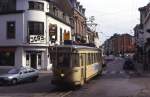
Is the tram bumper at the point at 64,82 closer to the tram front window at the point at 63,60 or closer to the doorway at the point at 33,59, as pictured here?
the tram front window at the point at 63,60

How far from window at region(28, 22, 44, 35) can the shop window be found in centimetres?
407

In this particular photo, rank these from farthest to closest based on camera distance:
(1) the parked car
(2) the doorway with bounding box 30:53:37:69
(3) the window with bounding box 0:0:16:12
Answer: (2) the doorway with bounding box 30:53:37:69 < (3) the window with bounding box 0:0:16:12 < (1) the parked car

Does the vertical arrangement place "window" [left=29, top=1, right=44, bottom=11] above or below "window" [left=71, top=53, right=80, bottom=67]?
above

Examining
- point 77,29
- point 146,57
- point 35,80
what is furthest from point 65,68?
point 77,29

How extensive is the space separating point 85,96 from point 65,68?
406 cm

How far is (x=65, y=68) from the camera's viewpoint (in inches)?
1125

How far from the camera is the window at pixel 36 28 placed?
5994 cm

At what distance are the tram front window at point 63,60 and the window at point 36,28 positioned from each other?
103 feet

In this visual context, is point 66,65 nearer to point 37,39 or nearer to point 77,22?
A: point 37,39

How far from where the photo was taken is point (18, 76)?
36625 millimetres

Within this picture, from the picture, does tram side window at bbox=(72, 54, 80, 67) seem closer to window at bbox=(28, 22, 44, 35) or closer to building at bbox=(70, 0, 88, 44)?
window at bbox=(28, 22, 44, 35)

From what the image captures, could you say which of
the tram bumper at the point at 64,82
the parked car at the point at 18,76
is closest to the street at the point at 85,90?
the tram bumper at the point at 64,82

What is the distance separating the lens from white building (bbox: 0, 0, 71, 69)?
59.6 meters

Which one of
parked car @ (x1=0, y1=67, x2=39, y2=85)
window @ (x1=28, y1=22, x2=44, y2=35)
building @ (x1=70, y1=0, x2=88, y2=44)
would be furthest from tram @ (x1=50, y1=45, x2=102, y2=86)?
building @ (x1=70, y1=0, x2=88, y2=44)
